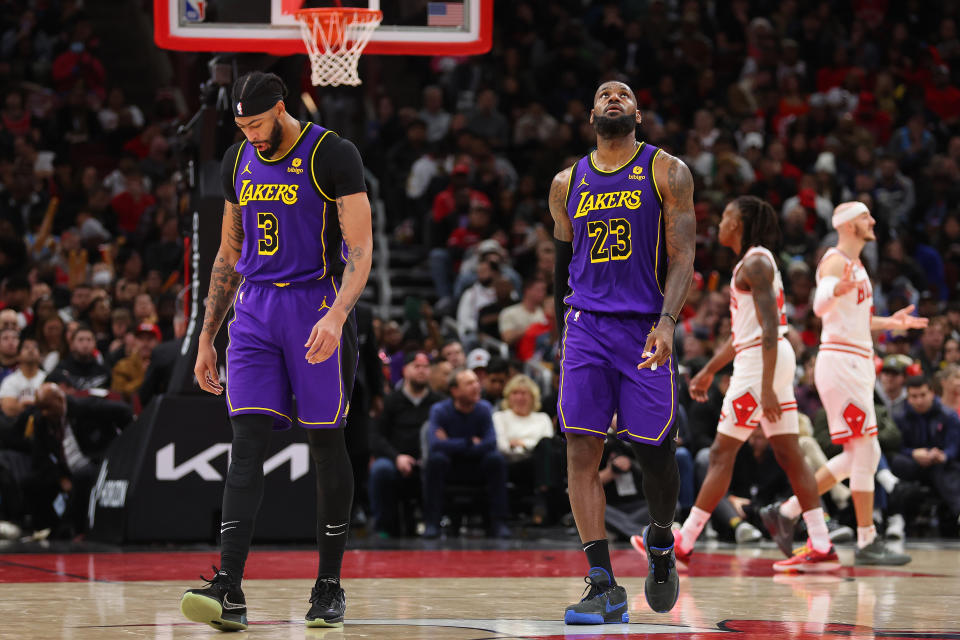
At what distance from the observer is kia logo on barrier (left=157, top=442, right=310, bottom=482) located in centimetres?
1009

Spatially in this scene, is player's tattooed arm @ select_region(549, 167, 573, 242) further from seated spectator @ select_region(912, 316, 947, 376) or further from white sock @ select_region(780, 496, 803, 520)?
seated spectator @ select_region(912, 316, 947, 376)

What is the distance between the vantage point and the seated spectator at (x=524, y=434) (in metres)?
12.6

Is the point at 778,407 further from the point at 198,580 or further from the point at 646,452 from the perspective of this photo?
the point at 198,580

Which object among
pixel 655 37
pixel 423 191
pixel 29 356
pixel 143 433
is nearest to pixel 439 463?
pixel 143 433

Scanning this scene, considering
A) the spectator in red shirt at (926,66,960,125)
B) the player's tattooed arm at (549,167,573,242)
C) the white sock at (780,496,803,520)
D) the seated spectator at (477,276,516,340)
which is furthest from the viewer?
the spectator in red shirt at (926,66,960,125)

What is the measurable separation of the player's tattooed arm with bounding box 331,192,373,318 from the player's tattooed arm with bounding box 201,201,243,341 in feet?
1.61

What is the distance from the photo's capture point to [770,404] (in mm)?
8422

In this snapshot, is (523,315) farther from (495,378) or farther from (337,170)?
(337,170)

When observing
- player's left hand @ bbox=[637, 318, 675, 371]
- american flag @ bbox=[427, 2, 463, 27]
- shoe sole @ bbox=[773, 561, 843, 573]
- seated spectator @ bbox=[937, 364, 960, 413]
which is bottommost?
shoe sole @ bbox=[773, 561, 843, 573]

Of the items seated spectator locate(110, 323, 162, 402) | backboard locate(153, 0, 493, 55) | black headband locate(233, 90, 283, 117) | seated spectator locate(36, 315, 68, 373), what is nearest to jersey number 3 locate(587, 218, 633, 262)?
black headband locate(233, 90, 283, 117)

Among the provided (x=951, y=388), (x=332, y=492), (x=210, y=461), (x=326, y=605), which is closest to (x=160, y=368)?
(x=210, y=461)

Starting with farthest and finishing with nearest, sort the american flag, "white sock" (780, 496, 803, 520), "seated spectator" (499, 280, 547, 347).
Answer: "seated spectator" (499, 280, 547, 347) → the american flag → "white sock" (780, 496, 803, 520)

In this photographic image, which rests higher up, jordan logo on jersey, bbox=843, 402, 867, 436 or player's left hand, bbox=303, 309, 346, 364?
Result: player's left hand, bbox=303, 309, 346, 364

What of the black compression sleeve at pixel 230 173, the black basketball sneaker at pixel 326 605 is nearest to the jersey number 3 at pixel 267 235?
the black compression sleeve at pixel 230 173
